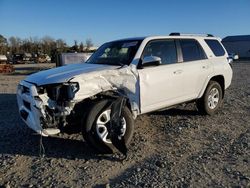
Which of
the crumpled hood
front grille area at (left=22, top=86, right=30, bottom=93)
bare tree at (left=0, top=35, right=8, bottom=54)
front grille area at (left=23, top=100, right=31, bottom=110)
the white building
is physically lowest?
the white building

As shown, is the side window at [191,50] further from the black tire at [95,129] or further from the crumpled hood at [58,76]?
the black tire at [95,129]

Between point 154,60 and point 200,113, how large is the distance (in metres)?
2.58

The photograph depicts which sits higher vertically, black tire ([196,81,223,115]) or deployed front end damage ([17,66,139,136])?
deployed front end damage ([17,66,139,136])

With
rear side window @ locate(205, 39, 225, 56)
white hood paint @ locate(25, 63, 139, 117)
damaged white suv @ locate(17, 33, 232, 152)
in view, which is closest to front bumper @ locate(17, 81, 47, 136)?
damaged white suv @ locate(17, 33, 232, 152)

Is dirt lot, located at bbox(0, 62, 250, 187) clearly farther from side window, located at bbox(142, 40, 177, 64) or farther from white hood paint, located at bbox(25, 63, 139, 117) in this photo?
side window, located at bbox(142, 40, 177, 64)

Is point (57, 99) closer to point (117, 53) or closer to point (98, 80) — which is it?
point (98, 80)

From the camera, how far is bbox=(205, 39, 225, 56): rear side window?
315 inches

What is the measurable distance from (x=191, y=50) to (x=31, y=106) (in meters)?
3.89

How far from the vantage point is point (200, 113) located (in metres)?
8.02

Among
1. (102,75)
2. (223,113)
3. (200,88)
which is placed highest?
(102,75)

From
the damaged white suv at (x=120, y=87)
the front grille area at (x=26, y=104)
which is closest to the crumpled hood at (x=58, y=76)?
the damaged white suv at (x=120, y=87)

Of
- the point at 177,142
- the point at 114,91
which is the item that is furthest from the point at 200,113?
the point at 114,91

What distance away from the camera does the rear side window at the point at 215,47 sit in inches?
315

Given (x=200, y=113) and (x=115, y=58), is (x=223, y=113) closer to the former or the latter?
(x=200, y=113)
